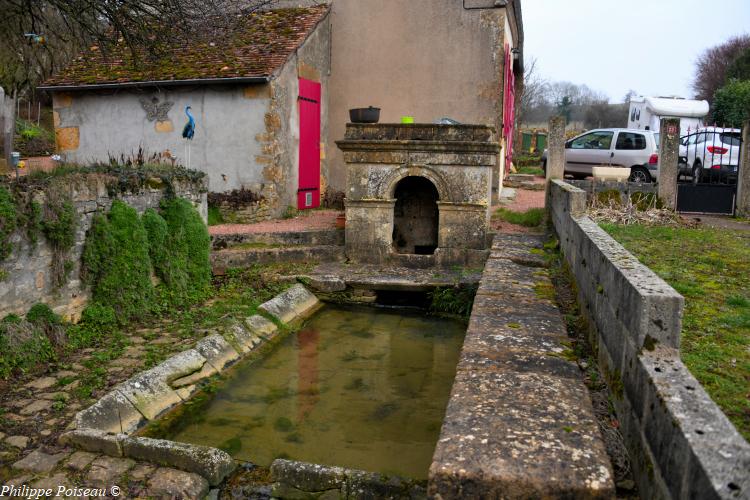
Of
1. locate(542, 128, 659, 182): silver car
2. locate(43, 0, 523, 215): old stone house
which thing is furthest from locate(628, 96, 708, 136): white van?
locate(43, 0, 523, 215): old stone house

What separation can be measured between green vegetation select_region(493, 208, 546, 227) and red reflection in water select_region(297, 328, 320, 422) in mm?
5250

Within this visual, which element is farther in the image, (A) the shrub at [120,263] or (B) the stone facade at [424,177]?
(B) the stone facade at [424,177]

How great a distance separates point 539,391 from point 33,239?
5.09 m

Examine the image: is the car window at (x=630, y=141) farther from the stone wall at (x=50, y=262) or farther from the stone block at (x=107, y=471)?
the stone block at (x=107, y=471)

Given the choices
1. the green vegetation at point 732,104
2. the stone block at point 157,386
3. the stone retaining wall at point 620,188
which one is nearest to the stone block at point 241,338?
the stone block at point 157,386

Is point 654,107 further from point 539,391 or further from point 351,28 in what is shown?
point 539,391

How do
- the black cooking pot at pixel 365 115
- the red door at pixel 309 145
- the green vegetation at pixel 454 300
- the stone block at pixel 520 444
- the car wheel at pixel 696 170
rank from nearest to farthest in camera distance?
the stone block at pixel 520 444, the green vegetation at pixel 454 300, the black cooking pot at pixel 365 115, the red door at pixel 309 145, the car wheel at pixel 696 170

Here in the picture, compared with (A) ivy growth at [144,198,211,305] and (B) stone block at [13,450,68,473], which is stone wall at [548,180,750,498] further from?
(A) ivy growth at [144,198,211,305]

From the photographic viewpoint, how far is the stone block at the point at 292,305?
869cm

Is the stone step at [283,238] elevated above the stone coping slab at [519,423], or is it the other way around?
the stone step at [283,238]

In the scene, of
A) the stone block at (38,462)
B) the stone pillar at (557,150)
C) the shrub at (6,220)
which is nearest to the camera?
the stone block at (38,462)

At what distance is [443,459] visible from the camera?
123 inches

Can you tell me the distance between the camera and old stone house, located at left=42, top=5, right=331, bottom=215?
1306 centimetres

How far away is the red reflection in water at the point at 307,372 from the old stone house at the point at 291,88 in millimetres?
5505
